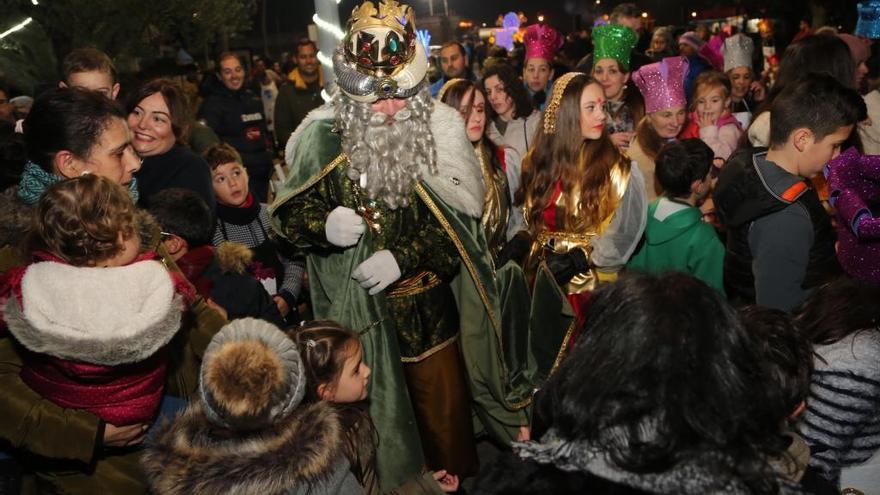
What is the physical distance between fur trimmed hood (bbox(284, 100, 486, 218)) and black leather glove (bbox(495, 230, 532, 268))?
63cm

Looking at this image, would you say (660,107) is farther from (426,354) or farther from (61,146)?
(61,146)

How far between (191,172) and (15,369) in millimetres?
1917

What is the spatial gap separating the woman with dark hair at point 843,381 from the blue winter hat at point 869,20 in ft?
17.9

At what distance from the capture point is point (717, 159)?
601 cm

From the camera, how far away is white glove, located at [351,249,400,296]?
3527 mm

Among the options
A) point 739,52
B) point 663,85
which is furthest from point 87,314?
point 739,52

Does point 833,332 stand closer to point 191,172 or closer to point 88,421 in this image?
point 88,421

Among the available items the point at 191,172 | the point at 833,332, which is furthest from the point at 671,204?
the point at 191,172

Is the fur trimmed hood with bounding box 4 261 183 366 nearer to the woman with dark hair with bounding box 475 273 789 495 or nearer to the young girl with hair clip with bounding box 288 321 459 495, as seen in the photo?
the young girl with hair clip with bounding box 288 321 459 495

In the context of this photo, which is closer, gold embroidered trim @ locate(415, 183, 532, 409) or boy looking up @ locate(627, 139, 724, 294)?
gold embroidered trim @ locate(415, 183, 532, 409)

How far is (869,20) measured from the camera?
698 centimetres

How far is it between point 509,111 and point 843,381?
442 cm

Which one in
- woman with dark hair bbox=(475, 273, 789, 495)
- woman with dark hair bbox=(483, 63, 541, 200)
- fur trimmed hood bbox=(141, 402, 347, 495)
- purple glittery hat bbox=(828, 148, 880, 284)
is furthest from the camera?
woman with dark hair bbox=(483, 63, 541, 200)

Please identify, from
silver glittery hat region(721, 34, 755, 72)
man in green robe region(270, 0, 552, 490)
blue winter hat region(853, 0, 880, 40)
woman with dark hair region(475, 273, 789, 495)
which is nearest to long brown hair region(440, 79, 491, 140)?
man in green robe region(270, 0, 552, 490)
